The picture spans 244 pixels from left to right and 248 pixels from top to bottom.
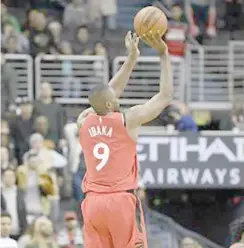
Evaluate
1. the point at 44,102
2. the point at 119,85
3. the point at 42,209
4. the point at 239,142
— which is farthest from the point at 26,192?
the point at 119,85

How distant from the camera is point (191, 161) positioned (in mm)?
19047

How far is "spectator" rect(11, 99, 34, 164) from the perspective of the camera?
1828 centimetres

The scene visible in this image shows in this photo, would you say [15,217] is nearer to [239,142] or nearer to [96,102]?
[239,142]

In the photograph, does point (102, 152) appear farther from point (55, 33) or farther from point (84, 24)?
point (84, 24)

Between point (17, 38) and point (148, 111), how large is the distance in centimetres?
919

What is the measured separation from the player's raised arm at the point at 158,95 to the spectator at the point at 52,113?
7.22 metres

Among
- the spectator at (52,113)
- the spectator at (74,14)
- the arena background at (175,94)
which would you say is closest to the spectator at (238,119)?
the arena background at (175,94)

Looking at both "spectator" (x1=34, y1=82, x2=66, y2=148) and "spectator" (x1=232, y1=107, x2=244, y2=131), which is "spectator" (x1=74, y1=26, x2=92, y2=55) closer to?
"spectator" (x1=34, y1=82, x2=66, y2=148)

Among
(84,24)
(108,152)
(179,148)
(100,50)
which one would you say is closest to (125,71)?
(108,152)

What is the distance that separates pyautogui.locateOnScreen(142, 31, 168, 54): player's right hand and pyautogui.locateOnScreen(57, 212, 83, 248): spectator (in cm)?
568

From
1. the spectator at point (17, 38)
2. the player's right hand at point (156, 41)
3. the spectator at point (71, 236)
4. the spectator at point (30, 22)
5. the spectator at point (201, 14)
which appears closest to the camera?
the player's right hand at point (156, 41)

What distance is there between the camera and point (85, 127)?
1136 cm

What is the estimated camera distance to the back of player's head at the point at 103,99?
1112 cm

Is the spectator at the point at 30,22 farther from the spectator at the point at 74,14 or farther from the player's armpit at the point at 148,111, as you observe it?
the player's armpit at the point at 148,111
